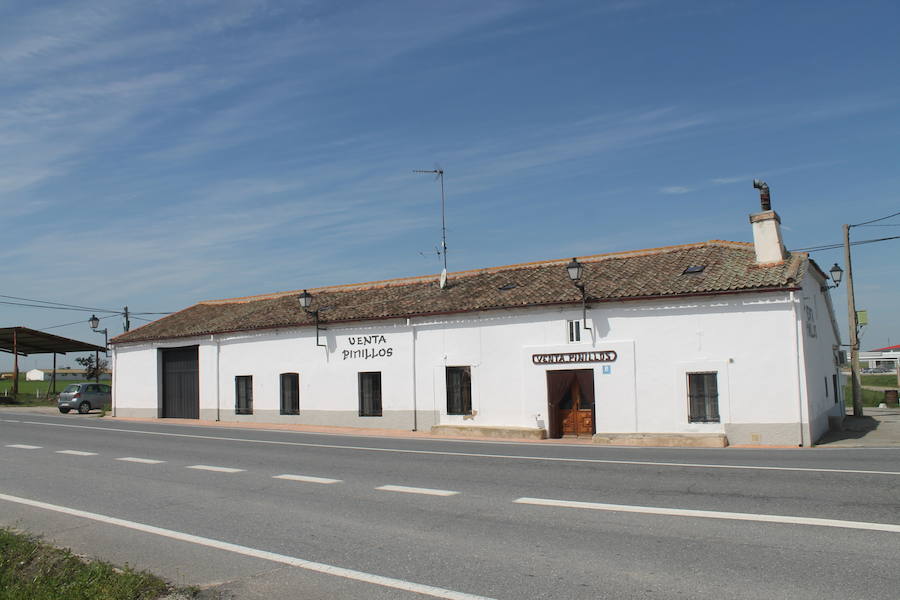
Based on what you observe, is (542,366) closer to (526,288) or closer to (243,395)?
(526,288)

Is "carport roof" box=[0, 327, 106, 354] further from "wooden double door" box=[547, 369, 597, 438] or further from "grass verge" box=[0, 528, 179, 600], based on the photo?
"grass verge" box=[0, 528, 179, 600]

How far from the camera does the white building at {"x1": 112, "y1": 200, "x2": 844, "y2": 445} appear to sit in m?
18.7

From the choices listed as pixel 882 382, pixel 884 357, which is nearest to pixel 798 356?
pixel 882 382

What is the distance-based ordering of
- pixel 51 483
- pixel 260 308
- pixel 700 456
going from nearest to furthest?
pixel 51 483 → pixel 700 456 → pixel 260 308

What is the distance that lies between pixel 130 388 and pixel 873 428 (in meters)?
29.2

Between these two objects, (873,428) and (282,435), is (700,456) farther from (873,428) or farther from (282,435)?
(282,435)

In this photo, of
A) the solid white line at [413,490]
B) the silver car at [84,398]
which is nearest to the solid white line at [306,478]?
the solid white line at [413,490]

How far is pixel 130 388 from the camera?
3344 centimetres

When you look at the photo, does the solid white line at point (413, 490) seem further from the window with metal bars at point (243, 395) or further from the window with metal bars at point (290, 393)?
the window with metal bars at point (243, 395)

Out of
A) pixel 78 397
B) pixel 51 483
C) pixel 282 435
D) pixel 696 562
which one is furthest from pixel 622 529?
pixel 78 397

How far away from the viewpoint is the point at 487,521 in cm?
834

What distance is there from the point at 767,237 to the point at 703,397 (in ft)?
15.8

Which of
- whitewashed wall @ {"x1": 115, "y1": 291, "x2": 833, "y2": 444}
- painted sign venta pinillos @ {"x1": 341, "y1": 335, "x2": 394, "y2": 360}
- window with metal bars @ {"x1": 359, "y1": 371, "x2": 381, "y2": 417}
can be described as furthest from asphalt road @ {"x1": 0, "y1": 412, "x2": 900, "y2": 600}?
window with metal bars @ {"x1": 359, "y1": 371, "x2": 381, "y2": 417}

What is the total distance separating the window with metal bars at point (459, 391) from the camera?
23.1m
